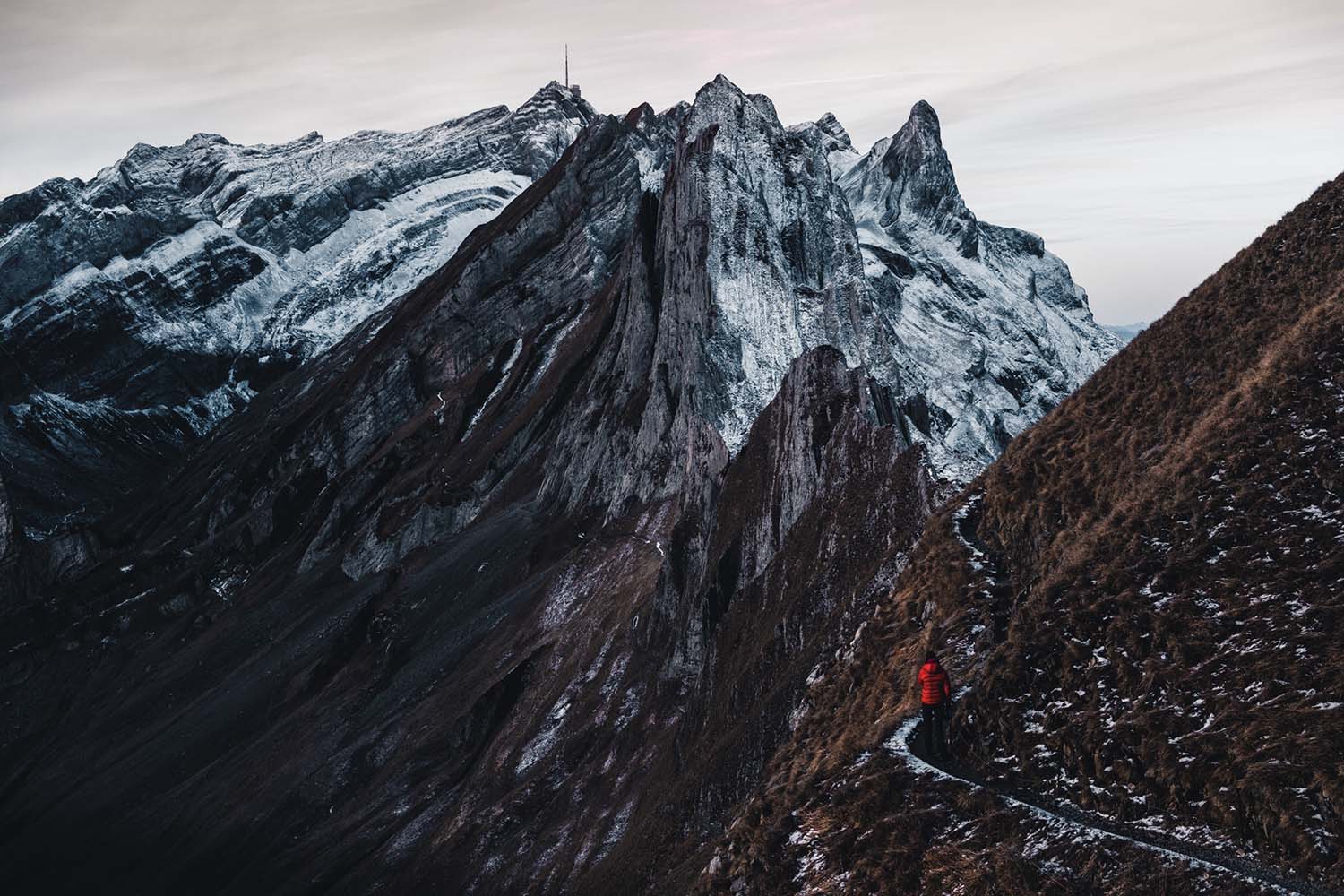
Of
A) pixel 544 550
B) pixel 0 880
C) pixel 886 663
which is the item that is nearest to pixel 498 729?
pixel 544 550

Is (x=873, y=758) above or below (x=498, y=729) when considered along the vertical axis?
above

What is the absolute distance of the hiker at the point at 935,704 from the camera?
96.0 ft

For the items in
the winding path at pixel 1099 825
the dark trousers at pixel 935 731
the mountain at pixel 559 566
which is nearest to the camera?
the winding path at pixel 1099 825

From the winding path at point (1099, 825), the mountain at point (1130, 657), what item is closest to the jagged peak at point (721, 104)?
the mountain at point (1130, 657)

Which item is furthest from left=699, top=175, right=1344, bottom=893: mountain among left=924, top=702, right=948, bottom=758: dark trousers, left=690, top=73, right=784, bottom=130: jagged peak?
left=690, top=73, right=784, bottom=130: jagged peak

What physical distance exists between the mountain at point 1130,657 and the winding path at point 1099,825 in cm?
6

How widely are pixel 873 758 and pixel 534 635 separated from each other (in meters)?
83.5

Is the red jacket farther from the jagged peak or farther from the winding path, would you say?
the jagged peak

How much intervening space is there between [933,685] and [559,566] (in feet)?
298

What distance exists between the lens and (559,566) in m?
119

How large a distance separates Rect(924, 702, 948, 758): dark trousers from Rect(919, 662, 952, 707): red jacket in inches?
12.4

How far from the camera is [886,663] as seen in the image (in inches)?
1453

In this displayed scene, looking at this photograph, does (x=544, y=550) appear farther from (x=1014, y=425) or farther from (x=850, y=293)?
(x=1014, y=425)

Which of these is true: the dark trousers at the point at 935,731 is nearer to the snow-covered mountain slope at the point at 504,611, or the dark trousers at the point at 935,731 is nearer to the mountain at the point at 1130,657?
the mountain at the point at 1130,657
